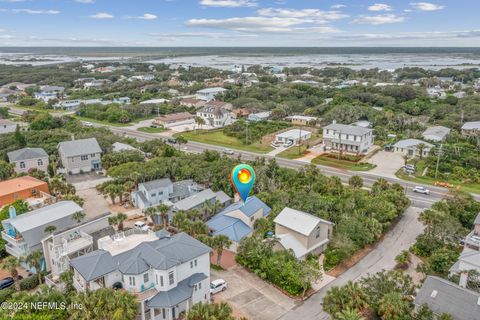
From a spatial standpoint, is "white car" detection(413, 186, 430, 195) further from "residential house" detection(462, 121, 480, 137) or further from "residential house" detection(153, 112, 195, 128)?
"residential house" detection(153, 112, 195, 128)

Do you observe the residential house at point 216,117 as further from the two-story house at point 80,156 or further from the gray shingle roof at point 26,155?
the gray shingle roof at point 26,155

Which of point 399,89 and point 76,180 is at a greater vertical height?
point 399,89

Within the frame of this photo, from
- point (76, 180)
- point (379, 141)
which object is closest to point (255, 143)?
point (379, 141)

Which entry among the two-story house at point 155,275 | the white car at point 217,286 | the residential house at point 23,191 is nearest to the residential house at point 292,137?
the residential house at point 23,191

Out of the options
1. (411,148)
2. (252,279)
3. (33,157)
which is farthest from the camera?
(411,148)

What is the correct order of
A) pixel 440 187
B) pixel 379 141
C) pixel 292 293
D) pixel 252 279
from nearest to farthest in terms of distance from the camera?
pixel 292 293 → pixel 252 279 → pixel 440 187 → pixel 379 141

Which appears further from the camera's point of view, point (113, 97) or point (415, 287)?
point (113, 97)

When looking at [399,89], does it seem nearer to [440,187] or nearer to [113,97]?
[440,187]
